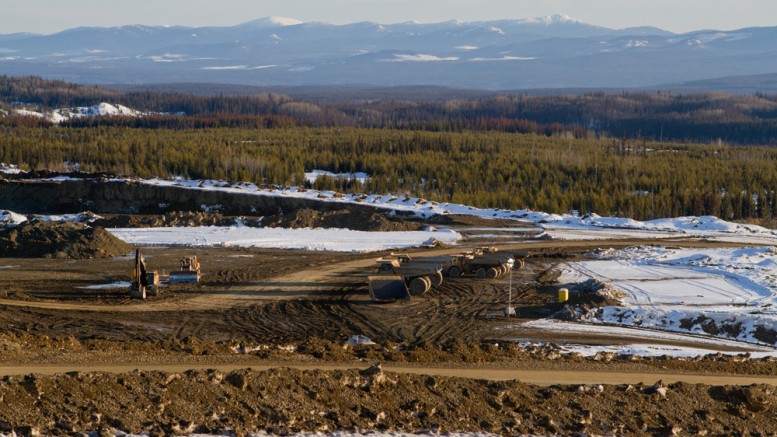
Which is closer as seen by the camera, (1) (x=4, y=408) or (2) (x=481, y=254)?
(1) (x=4, y=408)

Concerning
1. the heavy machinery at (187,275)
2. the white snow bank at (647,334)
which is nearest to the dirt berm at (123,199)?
the heavy machinery at (187,275)

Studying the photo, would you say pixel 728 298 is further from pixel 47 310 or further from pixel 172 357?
pixel 47 310

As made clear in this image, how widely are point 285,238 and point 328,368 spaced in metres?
22.8

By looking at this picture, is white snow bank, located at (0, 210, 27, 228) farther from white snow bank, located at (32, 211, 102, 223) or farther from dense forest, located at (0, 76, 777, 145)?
dense forest, located at (0, 76, 777, 145)

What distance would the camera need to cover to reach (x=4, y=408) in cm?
1719

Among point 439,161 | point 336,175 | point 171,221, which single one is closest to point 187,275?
point 171,221

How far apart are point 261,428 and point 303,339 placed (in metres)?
8.62

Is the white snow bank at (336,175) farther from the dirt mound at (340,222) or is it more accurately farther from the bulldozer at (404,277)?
the bulldozer at (404,277)

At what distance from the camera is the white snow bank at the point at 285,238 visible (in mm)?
41875

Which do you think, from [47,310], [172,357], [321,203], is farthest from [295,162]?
[172,357]

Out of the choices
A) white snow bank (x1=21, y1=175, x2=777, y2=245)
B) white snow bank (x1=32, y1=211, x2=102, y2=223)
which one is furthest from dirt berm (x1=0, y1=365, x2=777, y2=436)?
white snow bank (x1=32, y1=211, x2=102, y2=223)

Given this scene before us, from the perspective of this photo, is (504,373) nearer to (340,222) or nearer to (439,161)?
(340,222)

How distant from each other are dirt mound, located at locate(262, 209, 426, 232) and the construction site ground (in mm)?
12972

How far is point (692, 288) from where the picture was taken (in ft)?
106
